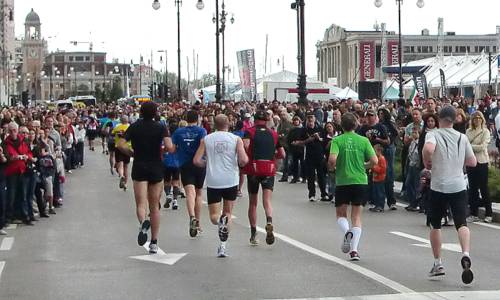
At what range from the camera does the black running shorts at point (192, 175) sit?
49.6ft

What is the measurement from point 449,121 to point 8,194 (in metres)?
8.69

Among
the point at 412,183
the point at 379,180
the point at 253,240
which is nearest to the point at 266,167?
the point at 253,240

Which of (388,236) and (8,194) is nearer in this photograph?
(388,236)

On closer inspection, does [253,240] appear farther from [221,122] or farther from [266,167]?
[221,122]

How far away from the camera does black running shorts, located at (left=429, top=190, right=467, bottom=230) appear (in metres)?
10.9

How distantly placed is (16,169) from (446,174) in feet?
27.7

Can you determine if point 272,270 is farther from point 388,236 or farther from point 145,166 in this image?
point 388,236

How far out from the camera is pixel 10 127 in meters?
16.8

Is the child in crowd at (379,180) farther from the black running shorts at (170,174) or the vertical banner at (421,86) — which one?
the vertical banner at (421,86)

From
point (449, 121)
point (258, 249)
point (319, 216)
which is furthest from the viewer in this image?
point (319, 216)

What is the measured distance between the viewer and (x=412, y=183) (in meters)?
19.5

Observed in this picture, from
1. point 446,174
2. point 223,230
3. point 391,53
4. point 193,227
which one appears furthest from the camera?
point 391,53

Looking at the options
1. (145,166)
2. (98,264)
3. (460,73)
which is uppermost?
(460,73)

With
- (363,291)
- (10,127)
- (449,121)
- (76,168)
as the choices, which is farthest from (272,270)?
(76,168)
